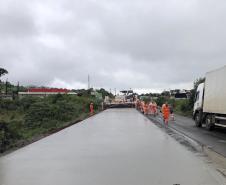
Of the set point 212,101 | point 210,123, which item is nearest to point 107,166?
point 212,101

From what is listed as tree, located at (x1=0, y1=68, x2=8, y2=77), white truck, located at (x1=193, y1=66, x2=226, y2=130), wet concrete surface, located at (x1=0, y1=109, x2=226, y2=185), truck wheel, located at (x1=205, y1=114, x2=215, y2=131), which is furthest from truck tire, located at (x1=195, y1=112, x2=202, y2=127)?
tree, located at (x1=0, y1=68, x2=8, y2=77)

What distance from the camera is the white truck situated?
23.3 m

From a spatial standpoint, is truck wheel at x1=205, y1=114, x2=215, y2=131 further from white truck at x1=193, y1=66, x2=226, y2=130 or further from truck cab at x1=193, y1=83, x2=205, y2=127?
truck cab at x1=193, y1=83, x2=205, y2=127

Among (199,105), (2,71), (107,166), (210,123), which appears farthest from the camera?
(2,71)

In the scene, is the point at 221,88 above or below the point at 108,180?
above

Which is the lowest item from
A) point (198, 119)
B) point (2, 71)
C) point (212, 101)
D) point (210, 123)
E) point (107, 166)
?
point (107, 166)

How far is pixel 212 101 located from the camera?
82.0 feet

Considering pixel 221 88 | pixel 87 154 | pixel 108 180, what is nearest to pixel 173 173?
pixel 108 180

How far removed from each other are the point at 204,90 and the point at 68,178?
62.7ft

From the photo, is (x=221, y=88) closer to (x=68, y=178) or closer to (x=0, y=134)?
(x=0, y=134)

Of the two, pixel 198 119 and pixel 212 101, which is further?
pixel 198 119

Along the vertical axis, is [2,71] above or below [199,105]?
above

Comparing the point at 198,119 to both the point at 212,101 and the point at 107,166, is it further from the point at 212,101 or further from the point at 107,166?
the point at 107,166

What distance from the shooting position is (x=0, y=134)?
1888 centimetres
